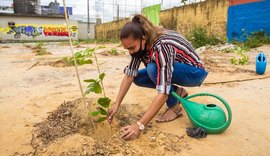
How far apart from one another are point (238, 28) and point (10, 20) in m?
18.7

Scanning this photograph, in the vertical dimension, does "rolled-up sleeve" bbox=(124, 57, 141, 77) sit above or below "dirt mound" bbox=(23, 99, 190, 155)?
above

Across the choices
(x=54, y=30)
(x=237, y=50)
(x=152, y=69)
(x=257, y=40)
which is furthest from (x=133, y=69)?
(x=54, y=30)

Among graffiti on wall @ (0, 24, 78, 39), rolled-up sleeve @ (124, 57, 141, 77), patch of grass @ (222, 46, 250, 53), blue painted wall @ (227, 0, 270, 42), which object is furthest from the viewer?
graffiti on wall @ (0, 24, 78, 39)

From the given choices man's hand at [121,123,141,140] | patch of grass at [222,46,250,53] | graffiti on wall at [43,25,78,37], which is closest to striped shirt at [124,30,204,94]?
man's hand at [121,123,141,140]

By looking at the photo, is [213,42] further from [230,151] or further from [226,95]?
[230,151]

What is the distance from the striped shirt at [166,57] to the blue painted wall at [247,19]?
26.4 feet

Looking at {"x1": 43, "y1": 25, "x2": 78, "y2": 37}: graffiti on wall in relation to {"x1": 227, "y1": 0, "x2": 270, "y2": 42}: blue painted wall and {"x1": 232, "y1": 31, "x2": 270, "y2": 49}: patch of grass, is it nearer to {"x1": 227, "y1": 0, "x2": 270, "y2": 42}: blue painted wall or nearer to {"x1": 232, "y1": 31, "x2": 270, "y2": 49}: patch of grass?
{"x1": 227, "y1": 0, "x2": 270, "y2": 42}: blue painted wall

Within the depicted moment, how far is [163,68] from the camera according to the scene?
1.63 metres

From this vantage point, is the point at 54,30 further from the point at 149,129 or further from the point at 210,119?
the point at 210,119

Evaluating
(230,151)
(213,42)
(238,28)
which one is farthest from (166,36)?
(238,28)

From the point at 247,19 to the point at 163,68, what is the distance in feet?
30.5

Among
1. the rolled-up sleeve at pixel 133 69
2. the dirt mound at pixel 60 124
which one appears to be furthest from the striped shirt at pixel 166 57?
the dirt mound at pixel 60 124

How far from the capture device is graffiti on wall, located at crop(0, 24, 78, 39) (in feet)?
69.9

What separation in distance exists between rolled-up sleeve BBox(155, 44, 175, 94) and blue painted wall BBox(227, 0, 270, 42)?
833 centimetres
